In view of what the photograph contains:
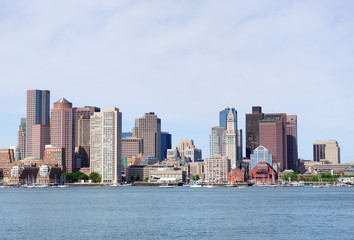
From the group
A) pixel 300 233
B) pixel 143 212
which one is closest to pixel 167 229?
pixel 300 233

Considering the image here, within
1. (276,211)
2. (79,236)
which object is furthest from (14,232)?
(276,211)

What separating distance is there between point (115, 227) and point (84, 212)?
2951cm

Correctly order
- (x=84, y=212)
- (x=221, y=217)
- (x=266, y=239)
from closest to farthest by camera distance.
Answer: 1. (x=266, y=239)
2. (x=221, y=217)
3. (x=84, y=212)

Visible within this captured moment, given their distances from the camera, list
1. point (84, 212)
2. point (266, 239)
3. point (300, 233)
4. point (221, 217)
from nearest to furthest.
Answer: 1. point (266, 239)
2. point (300, 233)
3. point (221, 217)
4. point (84, 212)

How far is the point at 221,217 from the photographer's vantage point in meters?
104

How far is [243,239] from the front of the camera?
249ft

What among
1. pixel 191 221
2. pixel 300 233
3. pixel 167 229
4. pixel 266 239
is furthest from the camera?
pixel 191 221

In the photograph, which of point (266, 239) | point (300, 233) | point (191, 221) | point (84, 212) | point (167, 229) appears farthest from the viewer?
point (84, 212)

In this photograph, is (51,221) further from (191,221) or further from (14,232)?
(191,221)

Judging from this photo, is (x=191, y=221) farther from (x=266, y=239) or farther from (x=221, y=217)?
(x=266, y=239)

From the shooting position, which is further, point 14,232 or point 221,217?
point 221,217

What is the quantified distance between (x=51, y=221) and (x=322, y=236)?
1830 inches

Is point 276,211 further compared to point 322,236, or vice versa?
point 276,211

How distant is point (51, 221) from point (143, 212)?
2462cm
